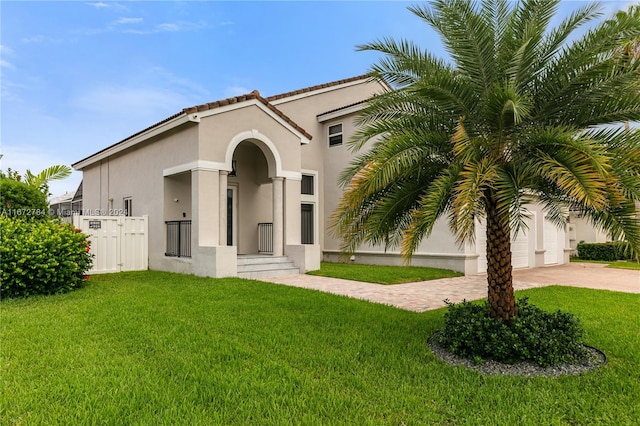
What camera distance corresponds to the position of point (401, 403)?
408cm

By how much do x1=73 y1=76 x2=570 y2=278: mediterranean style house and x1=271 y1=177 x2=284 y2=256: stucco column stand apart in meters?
0.04

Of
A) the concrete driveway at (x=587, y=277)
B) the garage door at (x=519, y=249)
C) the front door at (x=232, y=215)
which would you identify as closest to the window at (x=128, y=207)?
A: the front door at (x=232, y=215)

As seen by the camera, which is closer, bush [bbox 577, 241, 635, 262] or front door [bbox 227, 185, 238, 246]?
front door [bbox 227, 185, 238, 246]

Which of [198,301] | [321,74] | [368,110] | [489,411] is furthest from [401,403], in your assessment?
[321,74]

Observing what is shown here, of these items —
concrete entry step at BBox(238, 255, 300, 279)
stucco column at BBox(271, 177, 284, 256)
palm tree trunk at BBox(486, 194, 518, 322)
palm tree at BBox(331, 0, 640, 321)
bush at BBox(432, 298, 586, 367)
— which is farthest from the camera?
stucco column at BBox(271, 177, 284, 256)

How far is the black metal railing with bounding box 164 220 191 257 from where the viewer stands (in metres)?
13.9

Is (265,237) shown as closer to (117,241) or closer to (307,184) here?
(307,184)

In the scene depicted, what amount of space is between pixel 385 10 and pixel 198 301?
29.6ft

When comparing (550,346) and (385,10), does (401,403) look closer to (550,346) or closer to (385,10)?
(550,346)

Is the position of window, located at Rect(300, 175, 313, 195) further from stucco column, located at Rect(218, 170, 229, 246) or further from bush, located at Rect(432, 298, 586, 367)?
bush, located at Rect(432, 298, 586, 367)

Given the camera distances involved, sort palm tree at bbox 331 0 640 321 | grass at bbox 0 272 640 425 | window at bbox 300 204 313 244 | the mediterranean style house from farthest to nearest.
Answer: window at bbox 300 204 313 244 < the mediterranean style house < palm tree at bbox 331 0 640 321 < grass at bbox 0 272 640 425

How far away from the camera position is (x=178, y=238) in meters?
14.2

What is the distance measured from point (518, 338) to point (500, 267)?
3.24ft

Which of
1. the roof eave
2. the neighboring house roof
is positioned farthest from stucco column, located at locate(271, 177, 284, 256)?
the roof eave
